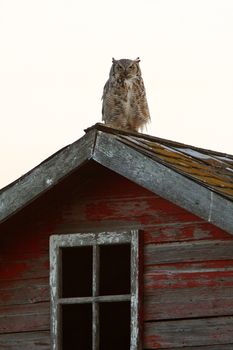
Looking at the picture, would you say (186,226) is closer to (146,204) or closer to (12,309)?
(146,204)

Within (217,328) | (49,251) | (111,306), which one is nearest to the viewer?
(217,328)

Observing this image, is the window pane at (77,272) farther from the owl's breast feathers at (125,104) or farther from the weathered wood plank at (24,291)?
the owl's breast feathers at (125,104)

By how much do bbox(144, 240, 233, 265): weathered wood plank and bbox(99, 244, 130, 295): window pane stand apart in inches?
45.3

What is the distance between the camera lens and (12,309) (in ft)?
28.5

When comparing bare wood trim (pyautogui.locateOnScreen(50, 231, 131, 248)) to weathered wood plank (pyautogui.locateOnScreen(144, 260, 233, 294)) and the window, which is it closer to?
the window

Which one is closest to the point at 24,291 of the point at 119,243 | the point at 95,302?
the point at 95,302

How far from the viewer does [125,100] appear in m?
15.1

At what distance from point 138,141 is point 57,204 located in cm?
64

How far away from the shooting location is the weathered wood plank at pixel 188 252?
803 centimetres

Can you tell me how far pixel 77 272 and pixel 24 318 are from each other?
0.48m

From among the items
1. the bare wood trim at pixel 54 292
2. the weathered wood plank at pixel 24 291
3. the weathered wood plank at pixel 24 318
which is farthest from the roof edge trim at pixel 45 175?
the weathered wood plank at pixel 24 318

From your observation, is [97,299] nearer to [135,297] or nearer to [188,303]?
[135,297]

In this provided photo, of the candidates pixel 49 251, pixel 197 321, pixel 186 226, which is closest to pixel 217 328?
pixel 197 321

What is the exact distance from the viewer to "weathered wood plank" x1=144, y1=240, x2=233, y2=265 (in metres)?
8.03
